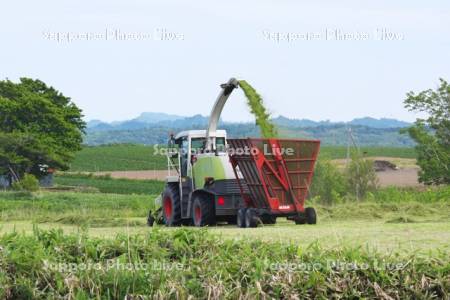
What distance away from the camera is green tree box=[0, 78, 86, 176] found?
67238 millimetres

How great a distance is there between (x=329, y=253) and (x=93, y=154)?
308 feet

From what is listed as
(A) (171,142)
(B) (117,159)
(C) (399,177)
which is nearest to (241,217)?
(A) (171,142)

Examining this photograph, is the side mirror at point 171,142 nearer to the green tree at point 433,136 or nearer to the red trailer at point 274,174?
the red trailer at point 274,174

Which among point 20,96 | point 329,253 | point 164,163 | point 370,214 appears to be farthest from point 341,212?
point 164,163

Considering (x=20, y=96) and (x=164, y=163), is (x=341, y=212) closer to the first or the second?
(x=20, y=96)

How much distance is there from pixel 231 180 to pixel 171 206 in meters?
2.26

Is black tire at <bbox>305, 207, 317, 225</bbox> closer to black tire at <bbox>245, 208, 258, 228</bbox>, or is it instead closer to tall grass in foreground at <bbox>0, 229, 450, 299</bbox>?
black tire at <bbox>245, 208, 258, 228</bbox>

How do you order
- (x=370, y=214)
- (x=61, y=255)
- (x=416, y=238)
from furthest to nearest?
(x=370, y=214)
(x=416, y=238)
(x=61, y=255)

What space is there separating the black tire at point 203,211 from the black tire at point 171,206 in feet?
3.27

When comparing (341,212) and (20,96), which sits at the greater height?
(20,96)

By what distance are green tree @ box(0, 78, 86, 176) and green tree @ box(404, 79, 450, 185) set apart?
2688 centimetres

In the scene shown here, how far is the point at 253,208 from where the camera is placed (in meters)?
19.5

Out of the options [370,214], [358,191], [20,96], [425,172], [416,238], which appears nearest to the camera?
[416,238]

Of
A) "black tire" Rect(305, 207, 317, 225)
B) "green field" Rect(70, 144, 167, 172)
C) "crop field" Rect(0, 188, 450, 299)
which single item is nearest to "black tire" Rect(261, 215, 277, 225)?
"black tire" Rect(305, 207, 317, 225)
